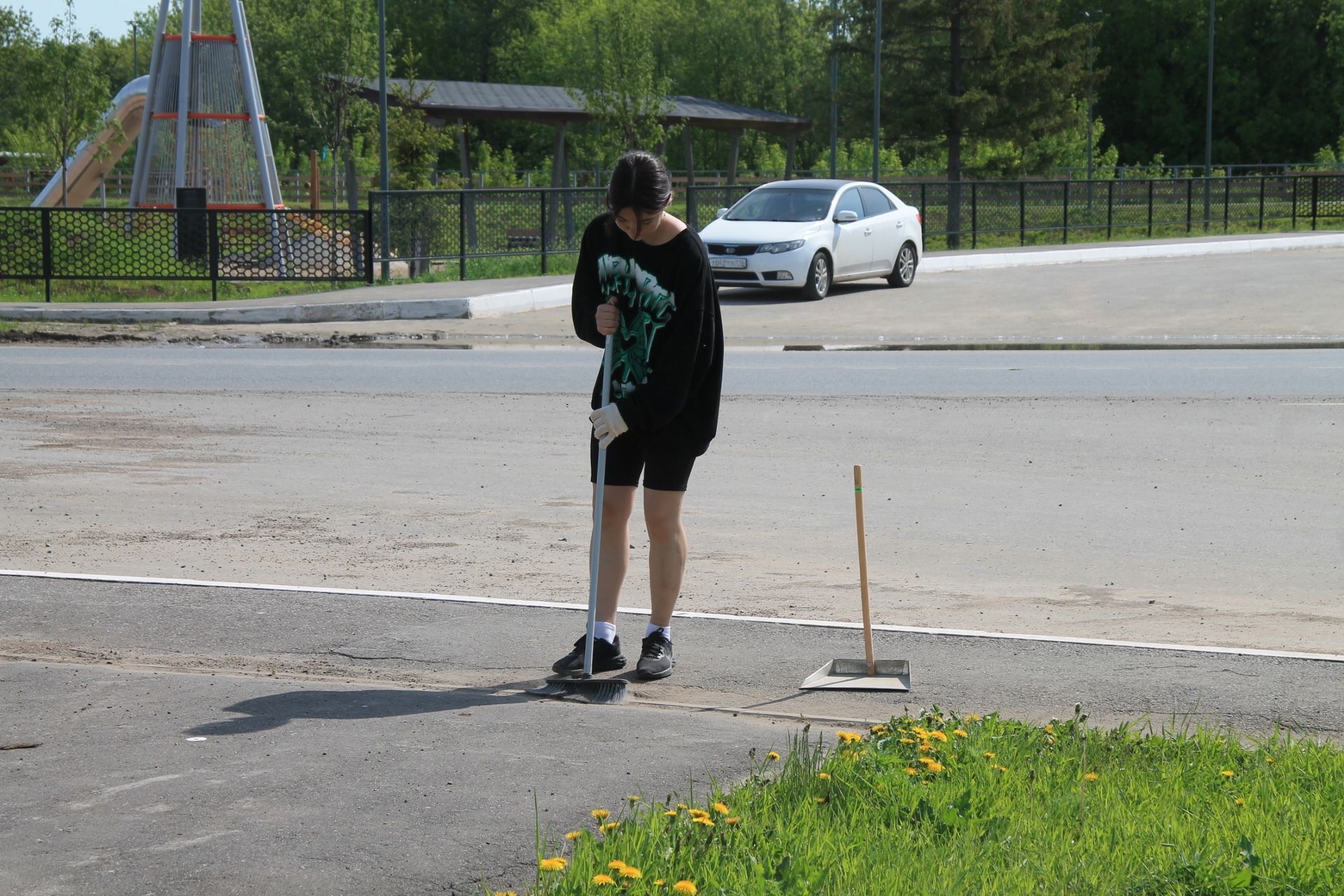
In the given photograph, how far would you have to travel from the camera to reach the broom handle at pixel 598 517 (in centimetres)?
549

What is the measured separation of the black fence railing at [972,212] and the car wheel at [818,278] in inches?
129

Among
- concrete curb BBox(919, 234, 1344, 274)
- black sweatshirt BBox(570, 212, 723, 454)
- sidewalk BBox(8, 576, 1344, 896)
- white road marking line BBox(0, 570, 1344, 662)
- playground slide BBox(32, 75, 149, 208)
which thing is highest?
playground slide BBox(32, 75, 149, 208)

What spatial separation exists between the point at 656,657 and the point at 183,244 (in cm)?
1950

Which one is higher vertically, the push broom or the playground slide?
the playground slide

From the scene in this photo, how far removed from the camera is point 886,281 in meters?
26.5

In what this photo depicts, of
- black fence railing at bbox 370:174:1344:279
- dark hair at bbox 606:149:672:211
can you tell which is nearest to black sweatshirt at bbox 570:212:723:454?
dark hair at bbox 606:149:672:211

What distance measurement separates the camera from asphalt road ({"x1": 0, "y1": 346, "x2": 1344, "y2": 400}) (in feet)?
46.1

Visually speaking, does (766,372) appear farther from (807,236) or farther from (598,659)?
(598,659)

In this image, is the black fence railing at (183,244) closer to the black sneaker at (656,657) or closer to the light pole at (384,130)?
the light pole at (384,130)

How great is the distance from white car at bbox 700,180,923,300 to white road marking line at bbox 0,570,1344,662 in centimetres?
1610

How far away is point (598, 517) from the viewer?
18.5 feet

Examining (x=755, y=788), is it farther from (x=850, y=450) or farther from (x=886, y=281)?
(x=886, y=281)

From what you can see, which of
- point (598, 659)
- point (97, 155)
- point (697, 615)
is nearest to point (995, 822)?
point (598, 659)

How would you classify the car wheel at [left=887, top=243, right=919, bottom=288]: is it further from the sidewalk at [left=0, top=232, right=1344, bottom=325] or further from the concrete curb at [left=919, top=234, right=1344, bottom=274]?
the concrete curb at [left=919, top=234, right=1344, bottom=274]
